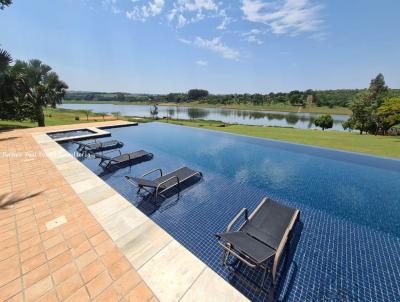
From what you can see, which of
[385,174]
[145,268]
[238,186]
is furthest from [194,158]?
[385,174]

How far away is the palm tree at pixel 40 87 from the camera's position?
16031 mm

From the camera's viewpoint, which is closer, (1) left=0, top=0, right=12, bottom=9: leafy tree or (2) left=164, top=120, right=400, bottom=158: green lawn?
(1) left=0, top=0, right=12, bottom=9: leafy tree

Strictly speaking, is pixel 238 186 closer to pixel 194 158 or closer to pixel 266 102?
pixel 194 158

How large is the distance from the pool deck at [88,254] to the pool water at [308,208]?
0.58 meters

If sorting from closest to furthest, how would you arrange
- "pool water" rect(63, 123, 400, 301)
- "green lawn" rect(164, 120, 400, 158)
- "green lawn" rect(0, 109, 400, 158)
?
"pool water" rect(63, 123, 400, 301) < "green lawn" rect(164, 120, 400, 158) < "green lawn" rect(0, 109, 400, 158)

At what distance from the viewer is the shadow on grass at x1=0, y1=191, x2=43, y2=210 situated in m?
4.37

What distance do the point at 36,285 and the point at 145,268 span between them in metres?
1.40

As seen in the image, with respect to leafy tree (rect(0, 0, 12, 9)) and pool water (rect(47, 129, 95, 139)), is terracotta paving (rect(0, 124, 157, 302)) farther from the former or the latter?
leafy tree (rect(0, 0, 12, 9))

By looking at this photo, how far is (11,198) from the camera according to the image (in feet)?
15.3

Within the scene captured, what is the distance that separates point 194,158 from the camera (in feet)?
30.6

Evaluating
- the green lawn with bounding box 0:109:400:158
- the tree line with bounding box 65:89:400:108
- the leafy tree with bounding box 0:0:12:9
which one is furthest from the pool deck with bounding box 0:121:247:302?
the tree line with bounding box 65:89:400:108

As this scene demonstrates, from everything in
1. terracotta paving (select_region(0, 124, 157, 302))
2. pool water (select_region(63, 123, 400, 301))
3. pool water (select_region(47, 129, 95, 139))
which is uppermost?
pool water (select_region(47, 129, 95, 139))

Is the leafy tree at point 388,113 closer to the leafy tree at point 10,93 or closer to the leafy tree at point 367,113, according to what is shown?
the leafy tree at point 367,113

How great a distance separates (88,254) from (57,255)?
1.57 ft
